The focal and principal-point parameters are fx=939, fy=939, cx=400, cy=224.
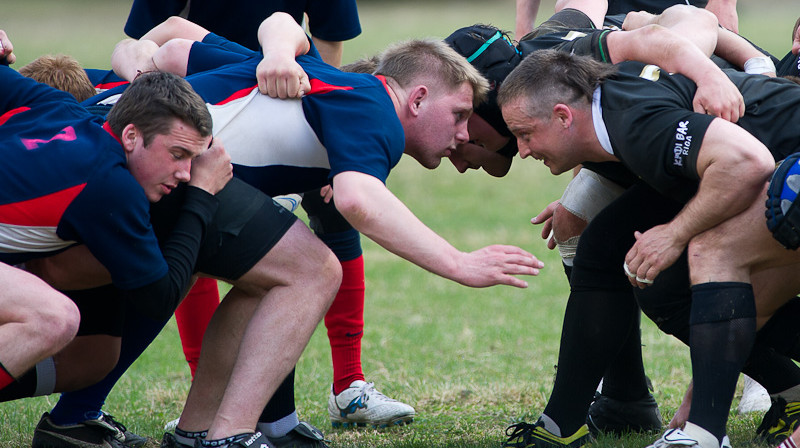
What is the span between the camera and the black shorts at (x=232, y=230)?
3494mm

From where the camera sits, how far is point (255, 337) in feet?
11.5

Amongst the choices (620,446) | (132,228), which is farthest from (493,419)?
(132,228)

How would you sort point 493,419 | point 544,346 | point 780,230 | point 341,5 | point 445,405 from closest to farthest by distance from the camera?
1. point 780,230
2. point 493,419
3. point 445,405
4. point 341,5
5. point 544,346

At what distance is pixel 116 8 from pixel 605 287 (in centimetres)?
4388

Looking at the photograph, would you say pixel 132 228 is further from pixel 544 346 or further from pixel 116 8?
pixel 116 8

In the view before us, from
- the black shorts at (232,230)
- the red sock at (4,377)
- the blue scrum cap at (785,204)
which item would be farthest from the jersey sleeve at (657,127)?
the red sock at (4,377)

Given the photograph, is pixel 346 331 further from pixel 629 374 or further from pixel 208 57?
pixel 208 57

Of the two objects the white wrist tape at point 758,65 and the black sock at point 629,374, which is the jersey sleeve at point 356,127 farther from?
the white wrist tape at point 758,65

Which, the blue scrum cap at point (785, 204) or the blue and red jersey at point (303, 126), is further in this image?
the blue and red jersey at point (303, 126)

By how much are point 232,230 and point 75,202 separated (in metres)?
0.60

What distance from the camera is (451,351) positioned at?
6902 millimetres

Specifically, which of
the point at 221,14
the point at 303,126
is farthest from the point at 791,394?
the point at 221,14

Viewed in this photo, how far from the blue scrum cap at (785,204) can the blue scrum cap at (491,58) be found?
1348 millimetres

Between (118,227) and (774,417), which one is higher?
(118,227)
